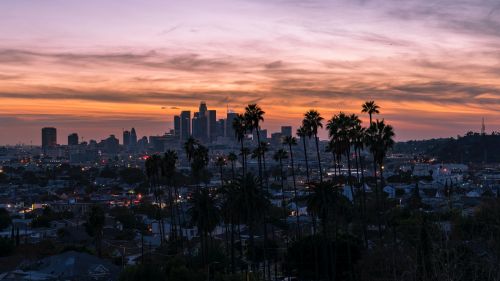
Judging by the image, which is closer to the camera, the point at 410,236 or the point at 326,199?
the point at 326,199

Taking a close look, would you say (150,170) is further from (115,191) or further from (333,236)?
(115,191)

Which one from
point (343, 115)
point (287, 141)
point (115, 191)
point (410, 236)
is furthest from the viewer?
point (115, 191)

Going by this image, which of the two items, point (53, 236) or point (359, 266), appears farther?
point (53, 236)

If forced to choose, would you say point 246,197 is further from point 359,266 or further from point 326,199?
point 359,266

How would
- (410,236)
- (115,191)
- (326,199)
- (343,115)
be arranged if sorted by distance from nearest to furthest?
(326,199) < (410,236) < (343,115) < (115,191)

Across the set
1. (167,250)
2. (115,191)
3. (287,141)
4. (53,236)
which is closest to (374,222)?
(287,141)

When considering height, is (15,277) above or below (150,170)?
below

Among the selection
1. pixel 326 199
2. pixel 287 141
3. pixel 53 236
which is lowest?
pixel 53 236

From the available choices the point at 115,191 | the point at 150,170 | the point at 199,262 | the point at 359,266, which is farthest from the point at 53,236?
the point at 115,191

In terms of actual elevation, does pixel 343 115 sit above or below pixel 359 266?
above
